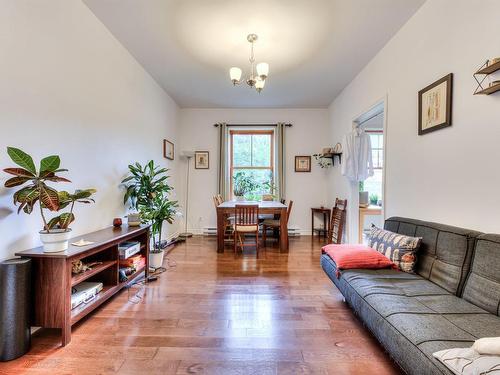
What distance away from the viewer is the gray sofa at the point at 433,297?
1177 mm

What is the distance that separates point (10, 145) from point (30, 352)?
144 centimetres

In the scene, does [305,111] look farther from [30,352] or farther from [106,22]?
[30,352]

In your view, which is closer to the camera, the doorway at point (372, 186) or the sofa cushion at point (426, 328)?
the sofa cushion at point (426, 328)

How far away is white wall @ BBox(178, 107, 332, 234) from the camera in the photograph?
219 inches

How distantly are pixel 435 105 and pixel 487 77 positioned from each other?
0.46m

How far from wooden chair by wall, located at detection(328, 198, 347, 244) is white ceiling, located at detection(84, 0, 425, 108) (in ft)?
7.10

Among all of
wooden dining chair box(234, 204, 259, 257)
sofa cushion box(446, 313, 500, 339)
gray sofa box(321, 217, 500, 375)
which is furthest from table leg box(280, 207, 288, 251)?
sofa cushion box(446, 313, 500, 339)

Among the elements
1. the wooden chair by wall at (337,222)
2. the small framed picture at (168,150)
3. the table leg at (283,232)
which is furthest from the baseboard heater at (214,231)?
the small framed picture at (168,150)

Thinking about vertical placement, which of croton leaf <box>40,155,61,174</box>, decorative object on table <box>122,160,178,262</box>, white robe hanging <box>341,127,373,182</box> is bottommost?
decorative object on table <box>122,160,178,262</box>

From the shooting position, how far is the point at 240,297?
2.50 metres

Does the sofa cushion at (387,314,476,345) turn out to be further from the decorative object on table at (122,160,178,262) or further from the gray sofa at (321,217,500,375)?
the decorative object on table at (122,160,178,262)

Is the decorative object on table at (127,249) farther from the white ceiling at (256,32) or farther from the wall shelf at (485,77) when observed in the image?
the wall shelf at (485,77)

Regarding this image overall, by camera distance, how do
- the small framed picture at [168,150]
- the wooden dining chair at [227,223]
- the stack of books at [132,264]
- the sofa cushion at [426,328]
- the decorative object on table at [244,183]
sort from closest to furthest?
the sofa cushion at [426,328] < the stack of books at [132,264] < the wooden dining chair at [227,223] < the small framed picture at [168,150] < the decorative object on table at [244,183]

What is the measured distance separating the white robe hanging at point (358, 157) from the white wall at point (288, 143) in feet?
5.37
